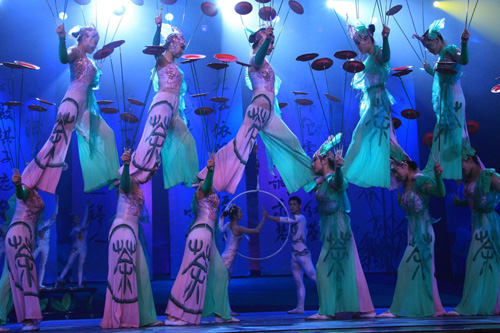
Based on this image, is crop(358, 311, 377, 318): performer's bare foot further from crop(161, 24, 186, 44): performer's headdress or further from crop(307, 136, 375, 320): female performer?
crop(161, 24, 186, 44): performer's headdress

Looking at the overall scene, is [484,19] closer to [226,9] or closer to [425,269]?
[226,9]

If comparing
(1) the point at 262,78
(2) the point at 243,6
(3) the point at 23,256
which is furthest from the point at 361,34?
(3) the point at 23,256

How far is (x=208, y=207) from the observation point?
16.9 feet

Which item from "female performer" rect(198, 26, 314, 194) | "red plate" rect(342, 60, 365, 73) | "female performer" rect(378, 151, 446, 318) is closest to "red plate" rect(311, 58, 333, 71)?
"red plate" rect(342, 60, 365, 73)

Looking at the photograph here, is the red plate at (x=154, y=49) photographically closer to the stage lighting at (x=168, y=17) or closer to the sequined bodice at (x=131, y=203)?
the sequined bodice at (x=131, y=203)

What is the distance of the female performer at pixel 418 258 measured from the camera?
534 centimetres

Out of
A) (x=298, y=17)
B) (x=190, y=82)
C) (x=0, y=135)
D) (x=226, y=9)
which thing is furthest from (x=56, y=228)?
→ (x=298, y=17)

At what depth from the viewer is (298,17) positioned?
8047mm

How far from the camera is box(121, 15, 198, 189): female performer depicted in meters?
5.21

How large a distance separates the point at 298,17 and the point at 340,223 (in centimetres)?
378

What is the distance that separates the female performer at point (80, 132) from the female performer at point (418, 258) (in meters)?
2.96

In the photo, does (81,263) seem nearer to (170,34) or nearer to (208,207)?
(208,207)

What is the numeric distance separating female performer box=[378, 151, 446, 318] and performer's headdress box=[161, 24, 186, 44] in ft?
8.37

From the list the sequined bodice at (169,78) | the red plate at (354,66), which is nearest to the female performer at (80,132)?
the sequined bodice at (169,78)
